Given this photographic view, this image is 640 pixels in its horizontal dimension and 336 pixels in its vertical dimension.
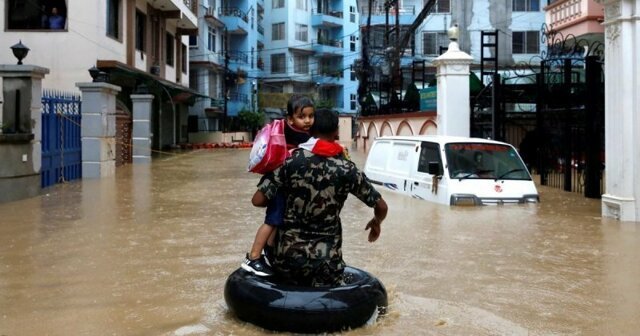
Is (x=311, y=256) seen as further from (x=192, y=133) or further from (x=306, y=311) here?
(x=192, y=133)

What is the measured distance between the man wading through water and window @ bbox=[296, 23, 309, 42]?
5940cm

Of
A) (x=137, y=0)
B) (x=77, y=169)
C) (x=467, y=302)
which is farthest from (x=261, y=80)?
(x=467, y=302)

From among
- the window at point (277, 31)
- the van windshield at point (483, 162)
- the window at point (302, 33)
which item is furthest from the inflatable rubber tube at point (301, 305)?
the window at point (302, 33)

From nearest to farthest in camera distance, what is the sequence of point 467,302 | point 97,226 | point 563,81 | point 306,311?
1. point 306,311
2. point 467,302
3. point 97,226
4. point 563,81

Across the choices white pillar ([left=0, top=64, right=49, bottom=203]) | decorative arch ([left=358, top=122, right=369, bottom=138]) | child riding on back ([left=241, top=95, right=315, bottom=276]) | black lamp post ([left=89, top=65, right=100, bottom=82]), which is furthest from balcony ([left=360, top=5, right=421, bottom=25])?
child riding on back ([left=241, top=95, right=315, bottom=276])

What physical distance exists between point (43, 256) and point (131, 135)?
1793 centimetres

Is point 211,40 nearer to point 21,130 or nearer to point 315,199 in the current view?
point 21,130

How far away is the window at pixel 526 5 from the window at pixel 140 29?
22.6 m

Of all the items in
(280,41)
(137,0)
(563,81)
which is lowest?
(563,81)

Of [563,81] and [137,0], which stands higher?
[137,0]

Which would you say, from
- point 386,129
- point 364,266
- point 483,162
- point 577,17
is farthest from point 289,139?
point 386,129

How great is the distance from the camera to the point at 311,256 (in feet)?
14.7

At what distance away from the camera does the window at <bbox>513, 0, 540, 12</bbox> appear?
39312 mm

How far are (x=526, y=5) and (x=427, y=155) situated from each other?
101 feet
